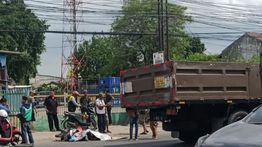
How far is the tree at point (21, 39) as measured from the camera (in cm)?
5672

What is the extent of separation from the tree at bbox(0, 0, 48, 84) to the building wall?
23388 mm

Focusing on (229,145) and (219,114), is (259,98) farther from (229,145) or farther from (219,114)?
(229,145)

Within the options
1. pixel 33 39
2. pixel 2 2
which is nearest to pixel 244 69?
pixel 2 2

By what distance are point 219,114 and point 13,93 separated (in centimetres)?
991

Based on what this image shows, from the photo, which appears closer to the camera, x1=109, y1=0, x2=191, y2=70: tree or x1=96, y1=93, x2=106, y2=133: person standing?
x1=96, y1=93, x2=106, y2=133: person standing

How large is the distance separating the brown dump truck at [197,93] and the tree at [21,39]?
40141 mm

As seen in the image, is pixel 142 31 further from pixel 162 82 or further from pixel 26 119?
pixel 162 82

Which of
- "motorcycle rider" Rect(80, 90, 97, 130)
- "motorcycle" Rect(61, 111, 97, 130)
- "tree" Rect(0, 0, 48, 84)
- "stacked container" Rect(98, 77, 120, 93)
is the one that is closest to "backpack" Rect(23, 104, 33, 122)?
"motorcycle" Rect(61, 111, 97, 130)

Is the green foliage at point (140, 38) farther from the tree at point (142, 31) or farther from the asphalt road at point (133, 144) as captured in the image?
the asphalt road at point (133, 144)

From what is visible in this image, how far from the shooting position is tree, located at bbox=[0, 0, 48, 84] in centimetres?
5672

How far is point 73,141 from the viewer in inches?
738

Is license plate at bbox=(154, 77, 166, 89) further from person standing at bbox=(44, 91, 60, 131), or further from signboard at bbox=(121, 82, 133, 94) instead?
person standing at bbox=(44, 91, 60, 131)

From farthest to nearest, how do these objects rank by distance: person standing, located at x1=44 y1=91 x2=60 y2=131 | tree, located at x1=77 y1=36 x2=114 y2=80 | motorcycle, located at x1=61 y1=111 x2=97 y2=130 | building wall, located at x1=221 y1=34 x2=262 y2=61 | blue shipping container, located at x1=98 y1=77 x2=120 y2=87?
tree, located at x1=77 y1=36 x2=114 y2=80, building wall, located at x1=221 y1=34 x2=262 y2=61, blue shipping container, located at x1=98 y1=77 x2=120 y2=87, person standing, located at x1=44 y1=91 x2=60 y2=131, motorcycle, located at x1=61 y1=111 x2=97 y2=130

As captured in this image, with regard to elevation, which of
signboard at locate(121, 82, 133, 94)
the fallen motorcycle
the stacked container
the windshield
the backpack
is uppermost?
the stacked container
